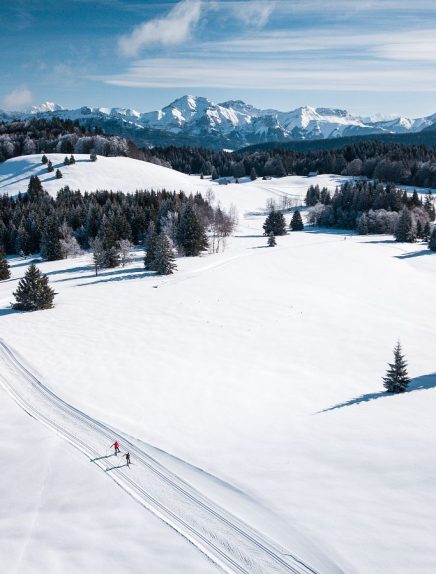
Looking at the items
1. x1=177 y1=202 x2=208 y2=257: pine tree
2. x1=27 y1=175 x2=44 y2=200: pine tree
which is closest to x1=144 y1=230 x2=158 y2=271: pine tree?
x1=177 y1=202 x2=208 y2=257: pine tree

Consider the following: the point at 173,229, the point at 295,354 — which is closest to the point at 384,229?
the point at 173,229

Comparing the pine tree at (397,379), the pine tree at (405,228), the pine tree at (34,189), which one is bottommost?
the pine tree at (397,379)

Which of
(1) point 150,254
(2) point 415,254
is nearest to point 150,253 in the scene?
(1) point 150,254

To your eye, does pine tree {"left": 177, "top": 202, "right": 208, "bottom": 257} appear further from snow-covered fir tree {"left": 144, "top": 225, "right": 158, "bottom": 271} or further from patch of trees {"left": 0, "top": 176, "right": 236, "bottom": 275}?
snow-covered fir tree {"left": 144, "top": 225, "right": 158, "bottom": 271}

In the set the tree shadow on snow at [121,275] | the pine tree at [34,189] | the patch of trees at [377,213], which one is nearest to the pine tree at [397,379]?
the tree shadow on snow at [121,275]

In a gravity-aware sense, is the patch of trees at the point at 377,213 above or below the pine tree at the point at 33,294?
above

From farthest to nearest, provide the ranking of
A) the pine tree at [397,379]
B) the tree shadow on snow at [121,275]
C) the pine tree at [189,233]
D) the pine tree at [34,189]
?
1. the pine tree at [34,189]
2. the pine tree at [189,233]
3. the tree shadow on snow at [121,275]
4. the pine tree at [397,379]

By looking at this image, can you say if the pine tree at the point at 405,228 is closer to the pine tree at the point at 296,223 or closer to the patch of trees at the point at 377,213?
the patch of trees at the point at 377,213
